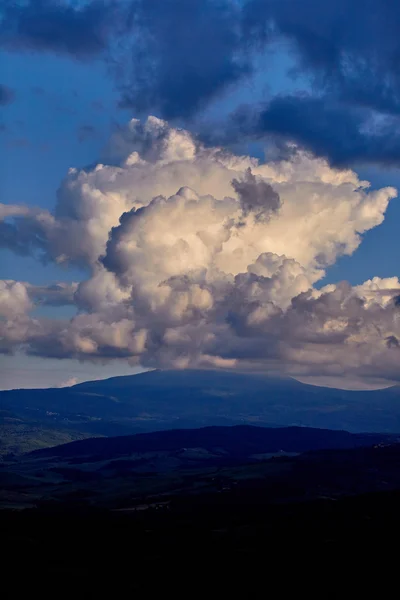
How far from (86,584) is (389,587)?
71302 millimetres

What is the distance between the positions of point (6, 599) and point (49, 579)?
17.7 metres

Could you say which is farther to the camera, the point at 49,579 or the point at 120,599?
the point at 49,579

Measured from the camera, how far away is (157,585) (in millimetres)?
191500

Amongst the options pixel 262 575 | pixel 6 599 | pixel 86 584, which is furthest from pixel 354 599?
pixel 6 599

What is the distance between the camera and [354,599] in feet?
582

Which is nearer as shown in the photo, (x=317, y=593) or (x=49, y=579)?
(x=317, y=593)

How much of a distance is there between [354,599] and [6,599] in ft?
255

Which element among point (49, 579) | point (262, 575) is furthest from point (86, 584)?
point (262, 575)

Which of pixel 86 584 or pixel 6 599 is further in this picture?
pixel 86 584

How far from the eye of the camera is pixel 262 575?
19950 centimetres

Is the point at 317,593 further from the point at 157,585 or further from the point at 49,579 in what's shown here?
the point at 49,579

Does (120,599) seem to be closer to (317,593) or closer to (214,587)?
(214,587)

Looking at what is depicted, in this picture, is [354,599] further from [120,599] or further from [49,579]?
[49,579]

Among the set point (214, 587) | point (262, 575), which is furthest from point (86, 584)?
point (262, 575)
